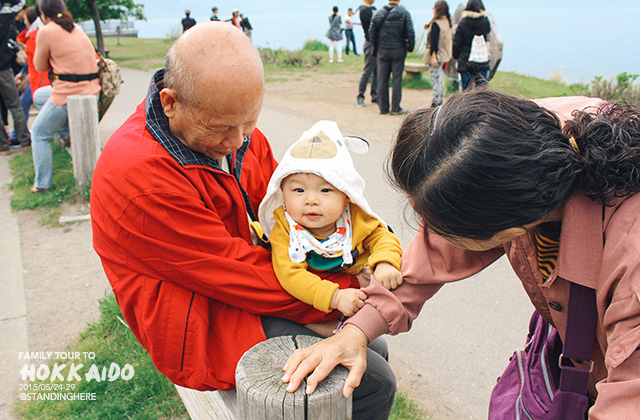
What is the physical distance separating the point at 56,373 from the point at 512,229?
2.74 m

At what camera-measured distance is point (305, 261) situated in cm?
198

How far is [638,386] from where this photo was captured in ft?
3.65

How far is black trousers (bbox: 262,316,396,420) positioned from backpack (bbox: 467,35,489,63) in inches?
279

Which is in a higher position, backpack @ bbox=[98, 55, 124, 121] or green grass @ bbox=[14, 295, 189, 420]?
backpack @ bbox=[98, 55, 124, 121]

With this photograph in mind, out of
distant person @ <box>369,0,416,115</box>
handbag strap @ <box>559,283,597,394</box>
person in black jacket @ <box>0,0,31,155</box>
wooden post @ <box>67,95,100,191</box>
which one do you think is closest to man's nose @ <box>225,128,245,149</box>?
handbag strap @ <box>559,283,597,394</box>

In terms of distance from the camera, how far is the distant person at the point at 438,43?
8961mm

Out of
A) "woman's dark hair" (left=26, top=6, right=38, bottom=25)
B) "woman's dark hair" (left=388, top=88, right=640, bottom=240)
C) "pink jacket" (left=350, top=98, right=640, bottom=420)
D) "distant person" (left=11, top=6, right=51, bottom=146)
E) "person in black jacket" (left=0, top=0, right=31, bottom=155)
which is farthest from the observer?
"woman's dark hair" (left=26, top=6, right=38, bottom=25)

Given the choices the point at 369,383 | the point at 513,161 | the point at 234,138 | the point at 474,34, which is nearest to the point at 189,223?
the point at 234,138

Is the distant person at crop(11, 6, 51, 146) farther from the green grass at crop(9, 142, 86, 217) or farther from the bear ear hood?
the bear ear hood

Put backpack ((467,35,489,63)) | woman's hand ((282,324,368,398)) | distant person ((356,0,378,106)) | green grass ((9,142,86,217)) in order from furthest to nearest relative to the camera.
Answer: distant person ((356,0,378,106)) < backpack ((467,35,489,63)) < green grass ((9,142,86,217)) < woman's hand ((282,324,368,398))

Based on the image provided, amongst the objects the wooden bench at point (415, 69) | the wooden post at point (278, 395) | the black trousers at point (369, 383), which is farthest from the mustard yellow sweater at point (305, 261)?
the wooden bench at point (415, 69)

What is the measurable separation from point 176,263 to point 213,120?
481 millimetres

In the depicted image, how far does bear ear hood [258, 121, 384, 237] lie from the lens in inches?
77.2

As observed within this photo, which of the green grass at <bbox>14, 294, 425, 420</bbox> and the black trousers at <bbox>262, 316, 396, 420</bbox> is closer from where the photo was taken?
the black trousers at <bbox>262, 316, 396, 420</bbox>
